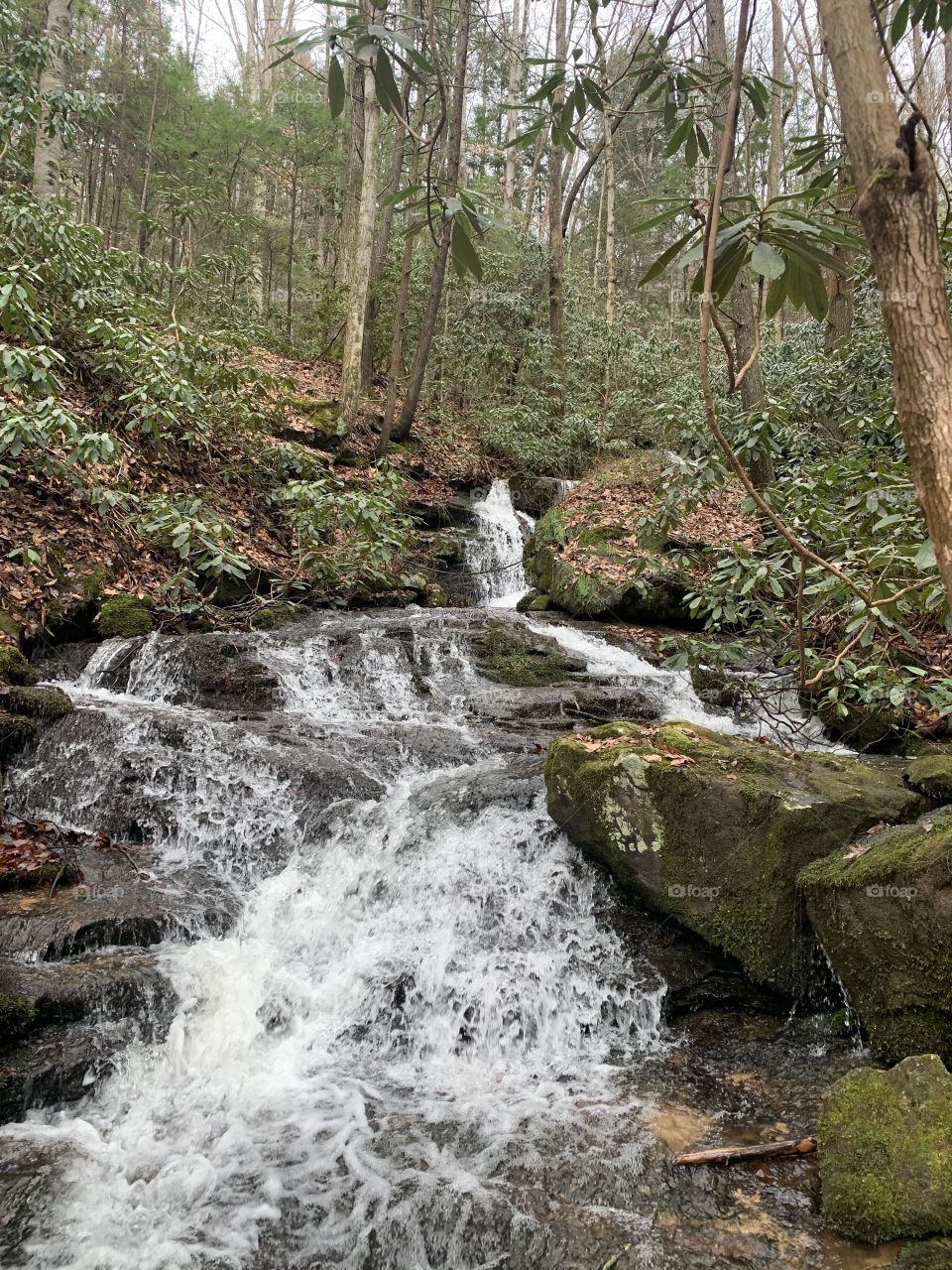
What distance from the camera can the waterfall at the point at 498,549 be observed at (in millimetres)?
13062

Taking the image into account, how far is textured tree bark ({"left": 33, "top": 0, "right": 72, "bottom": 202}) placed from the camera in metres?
9.94

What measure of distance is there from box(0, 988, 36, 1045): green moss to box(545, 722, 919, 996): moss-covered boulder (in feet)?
10.4

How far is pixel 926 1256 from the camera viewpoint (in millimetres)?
2482

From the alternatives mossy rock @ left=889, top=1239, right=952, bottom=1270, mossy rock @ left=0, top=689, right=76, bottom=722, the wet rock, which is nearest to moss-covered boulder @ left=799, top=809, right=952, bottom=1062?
mossy rock @ left=889, top=1239, right=952, bottom=1270

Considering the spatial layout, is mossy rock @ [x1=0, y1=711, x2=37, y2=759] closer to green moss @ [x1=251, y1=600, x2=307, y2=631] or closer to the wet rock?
the wet rock

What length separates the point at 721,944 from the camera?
442 centimetres

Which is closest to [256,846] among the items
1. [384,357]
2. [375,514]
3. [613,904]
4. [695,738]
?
[613,904]

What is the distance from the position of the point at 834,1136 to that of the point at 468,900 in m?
2.50

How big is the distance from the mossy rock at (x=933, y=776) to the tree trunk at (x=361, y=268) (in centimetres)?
1144

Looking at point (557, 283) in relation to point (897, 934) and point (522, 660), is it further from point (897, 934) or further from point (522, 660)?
point (897, 934)

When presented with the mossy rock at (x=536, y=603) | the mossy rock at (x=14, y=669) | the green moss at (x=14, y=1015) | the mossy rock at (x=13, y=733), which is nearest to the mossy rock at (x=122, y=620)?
the mossy rock at (x=14, y=669)

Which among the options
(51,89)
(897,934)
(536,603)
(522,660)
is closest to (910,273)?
(897,934)

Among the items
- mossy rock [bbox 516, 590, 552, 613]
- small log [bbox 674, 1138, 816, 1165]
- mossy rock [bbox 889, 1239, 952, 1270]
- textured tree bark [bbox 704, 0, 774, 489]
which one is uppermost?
textured tree bark [bbox 704, 0, 774, 489]

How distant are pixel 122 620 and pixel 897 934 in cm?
760
